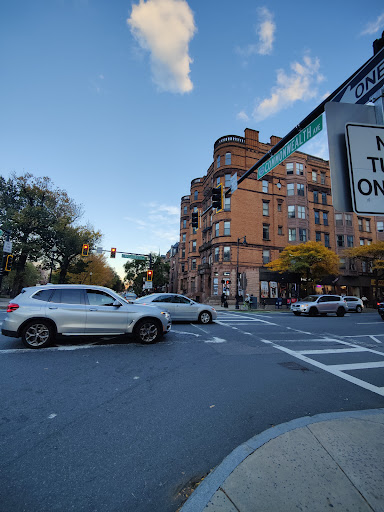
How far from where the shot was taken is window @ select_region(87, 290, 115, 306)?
740cm

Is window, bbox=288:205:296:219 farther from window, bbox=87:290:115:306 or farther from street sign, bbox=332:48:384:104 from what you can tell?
street sign, bbox=332:48:384:104

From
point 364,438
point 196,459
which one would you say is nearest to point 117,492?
point 196,459

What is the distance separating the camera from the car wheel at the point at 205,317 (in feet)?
42.3

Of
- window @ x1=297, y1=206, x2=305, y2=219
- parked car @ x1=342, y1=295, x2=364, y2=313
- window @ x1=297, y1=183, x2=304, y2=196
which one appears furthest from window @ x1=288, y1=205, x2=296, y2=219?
parked car @ x1=342, y1=295, x2=364, y2=313

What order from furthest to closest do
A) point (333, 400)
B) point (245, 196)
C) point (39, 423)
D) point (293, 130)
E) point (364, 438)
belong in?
point (245, 196), point (293, 130), point (333, 400), point (39, 423), point (364, 438)

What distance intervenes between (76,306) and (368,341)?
10.6 metres

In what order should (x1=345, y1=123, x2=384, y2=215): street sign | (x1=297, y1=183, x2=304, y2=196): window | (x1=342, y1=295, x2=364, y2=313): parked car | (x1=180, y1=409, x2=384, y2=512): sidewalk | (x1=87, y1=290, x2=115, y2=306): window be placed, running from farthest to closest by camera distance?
(x1=297, y1=183, x2=304, y2=196): window < (x1=342, y1=295, x2=364, y2=313): parked car < (x1=87, y1=290, x2=115, y2=306): window < (x1=345, y1=123, x2=384, y2=215): street sign < (x1=180, y1=409, x2=384, y2=512): sidewalk

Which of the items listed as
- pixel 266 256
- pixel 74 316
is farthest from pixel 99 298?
pixel 266 256

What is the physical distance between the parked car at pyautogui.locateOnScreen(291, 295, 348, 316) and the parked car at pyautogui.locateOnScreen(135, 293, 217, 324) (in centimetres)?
→ 1028

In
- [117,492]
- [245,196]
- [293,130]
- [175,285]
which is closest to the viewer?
[117,492]

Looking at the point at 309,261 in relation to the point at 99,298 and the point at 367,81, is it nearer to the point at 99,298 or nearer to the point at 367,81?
the point at 99,298

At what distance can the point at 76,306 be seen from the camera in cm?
718

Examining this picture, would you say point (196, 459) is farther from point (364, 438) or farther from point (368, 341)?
point (368, 341)

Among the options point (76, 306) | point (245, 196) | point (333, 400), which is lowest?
point (333, 400)
